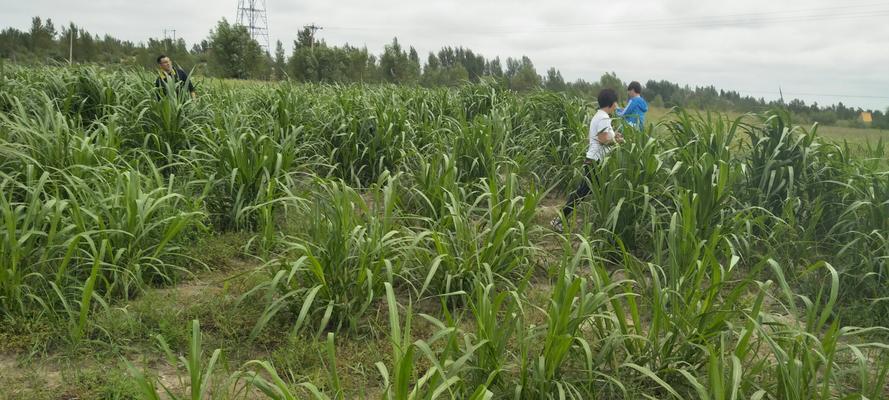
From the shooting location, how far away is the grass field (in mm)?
2148

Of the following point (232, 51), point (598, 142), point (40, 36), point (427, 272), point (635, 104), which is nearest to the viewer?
point (427, 272)

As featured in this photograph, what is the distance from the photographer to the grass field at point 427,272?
7.05ft

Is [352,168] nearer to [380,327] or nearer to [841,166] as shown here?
[380,327]

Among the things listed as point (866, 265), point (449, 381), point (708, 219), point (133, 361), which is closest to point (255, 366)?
point (133, 361)

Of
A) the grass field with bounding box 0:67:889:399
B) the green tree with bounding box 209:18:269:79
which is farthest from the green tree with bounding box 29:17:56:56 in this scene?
the grass field with bounding box 0:67:889:399

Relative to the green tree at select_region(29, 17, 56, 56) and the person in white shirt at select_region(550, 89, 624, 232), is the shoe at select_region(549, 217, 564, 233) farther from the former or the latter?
the green tree at select_region(29, 17, 56, 56)

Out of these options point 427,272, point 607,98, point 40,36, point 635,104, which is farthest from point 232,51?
point 427,272

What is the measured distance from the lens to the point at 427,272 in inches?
119

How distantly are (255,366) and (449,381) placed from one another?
96 cm

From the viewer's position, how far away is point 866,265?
313 centimetres

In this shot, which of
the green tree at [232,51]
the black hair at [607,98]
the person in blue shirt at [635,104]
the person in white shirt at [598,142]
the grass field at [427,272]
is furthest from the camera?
the green tree at [232,51]

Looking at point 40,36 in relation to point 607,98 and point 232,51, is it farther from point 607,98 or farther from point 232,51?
point 607,98

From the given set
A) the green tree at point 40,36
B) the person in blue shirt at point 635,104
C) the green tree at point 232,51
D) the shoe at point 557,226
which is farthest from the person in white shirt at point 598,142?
the green tree at point 40,36

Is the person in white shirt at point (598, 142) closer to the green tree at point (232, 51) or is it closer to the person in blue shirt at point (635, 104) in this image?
the person in blue shirt at point (635, 104)
